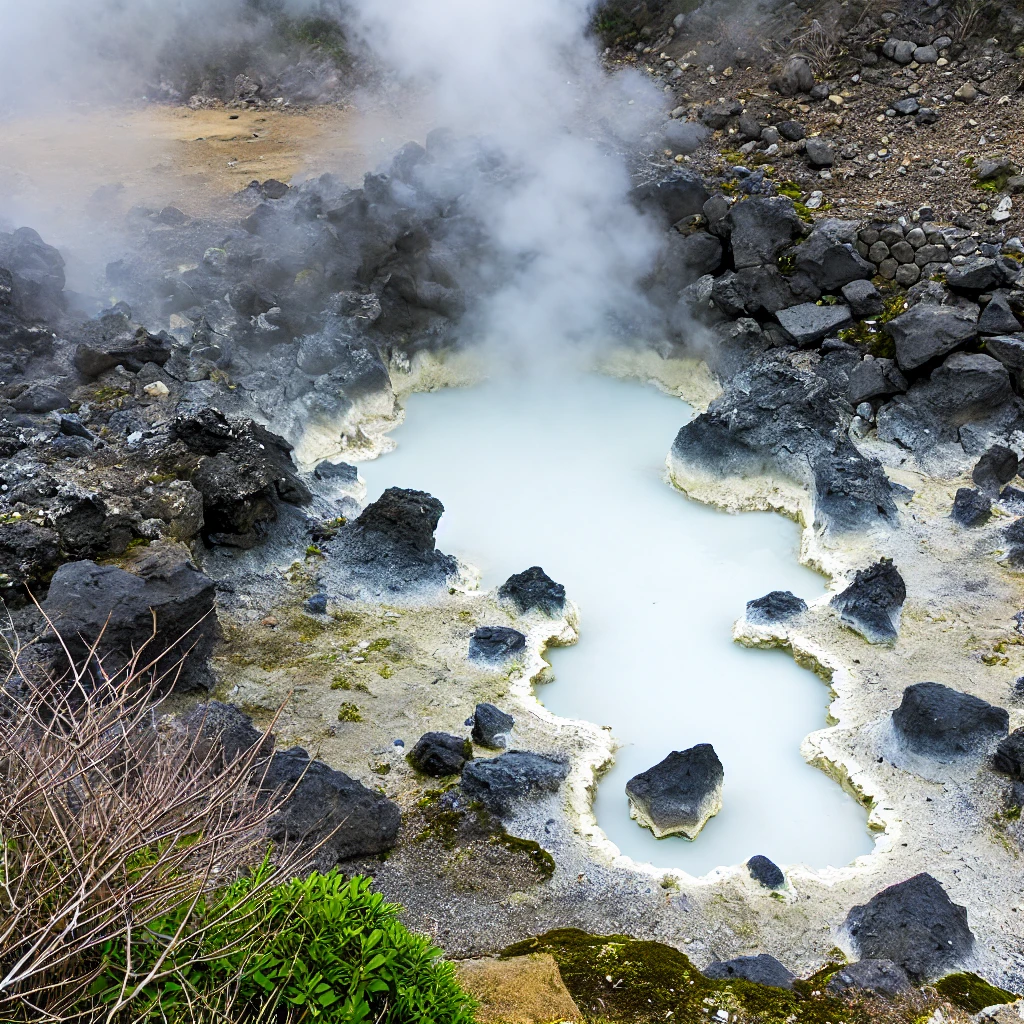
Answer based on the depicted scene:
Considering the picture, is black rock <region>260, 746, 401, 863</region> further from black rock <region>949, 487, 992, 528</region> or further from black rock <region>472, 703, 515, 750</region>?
black rock <region>949, 487, 992, 528</region>

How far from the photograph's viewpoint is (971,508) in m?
11.0

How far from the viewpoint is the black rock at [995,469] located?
1147 cm

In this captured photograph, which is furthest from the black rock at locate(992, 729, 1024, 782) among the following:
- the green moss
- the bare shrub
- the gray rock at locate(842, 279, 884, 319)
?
the gray rock at locate(842, 279, 884, 319)

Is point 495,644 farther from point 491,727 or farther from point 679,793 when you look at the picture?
Result: point 679,793

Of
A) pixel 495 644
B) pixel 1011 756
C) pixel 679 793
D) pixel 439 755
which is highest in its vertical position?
pixel 1011 756

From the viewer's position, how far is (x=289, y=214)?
1489 centimetres

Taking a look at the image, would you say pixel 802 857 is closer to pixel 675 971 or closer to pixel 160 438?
pixel 675 971

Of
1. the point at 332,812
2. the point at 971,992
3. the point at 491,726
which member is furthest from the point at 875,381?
the point at 332,812

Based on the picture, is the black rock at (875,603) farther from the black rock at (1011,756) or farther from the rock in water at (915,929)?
the rock in water at (915,929)

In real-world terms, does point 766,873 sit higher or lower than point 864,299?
lower

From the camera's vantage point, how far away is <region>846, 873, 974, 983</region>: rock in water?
648 cm

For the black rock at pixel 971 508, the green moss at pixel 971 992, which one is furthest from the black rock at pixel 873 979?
the black rock at pixel 971 508

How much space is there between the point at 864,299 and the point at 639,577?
17.2ft

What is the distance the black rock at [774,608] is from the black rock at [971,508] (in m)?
2.23
